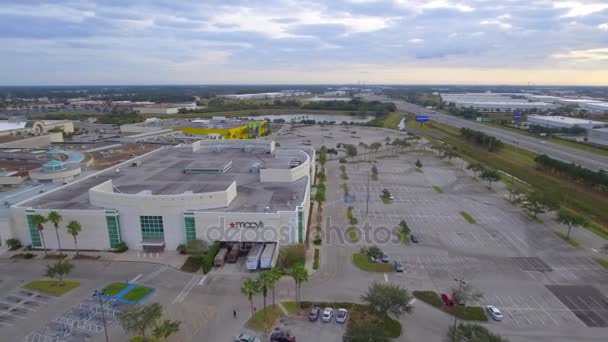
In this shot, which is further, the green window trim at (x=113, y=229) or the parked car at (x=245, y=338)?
the green window trim at (x=113, y=229)

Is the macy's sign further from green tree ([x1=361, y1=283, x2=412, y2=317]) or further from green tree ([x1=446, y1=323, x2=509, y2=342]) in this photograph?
green tree ([x1=446, y1=323, x2=509, y2=342])

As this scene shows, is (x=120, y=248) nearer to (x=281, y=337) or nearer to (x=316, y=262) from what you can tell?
(x=316, y=262)

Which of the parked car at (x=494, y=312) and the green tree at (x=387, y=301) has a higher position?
the green tree at (x=387, y=301)

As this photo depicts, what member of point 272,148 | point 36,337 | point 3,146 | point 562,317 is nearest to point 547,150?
point 272,148

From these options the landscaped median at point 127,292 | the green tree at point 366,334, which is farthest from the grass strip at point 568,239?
the landscaped median at point 127,292

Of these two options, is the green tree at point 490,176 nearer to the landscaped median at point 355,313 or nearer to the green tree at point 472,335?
the landscaped median at point 355,313

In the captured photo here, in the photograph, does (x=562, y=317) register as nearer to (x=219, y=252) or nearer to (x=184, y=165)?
(x=219, y=252)
